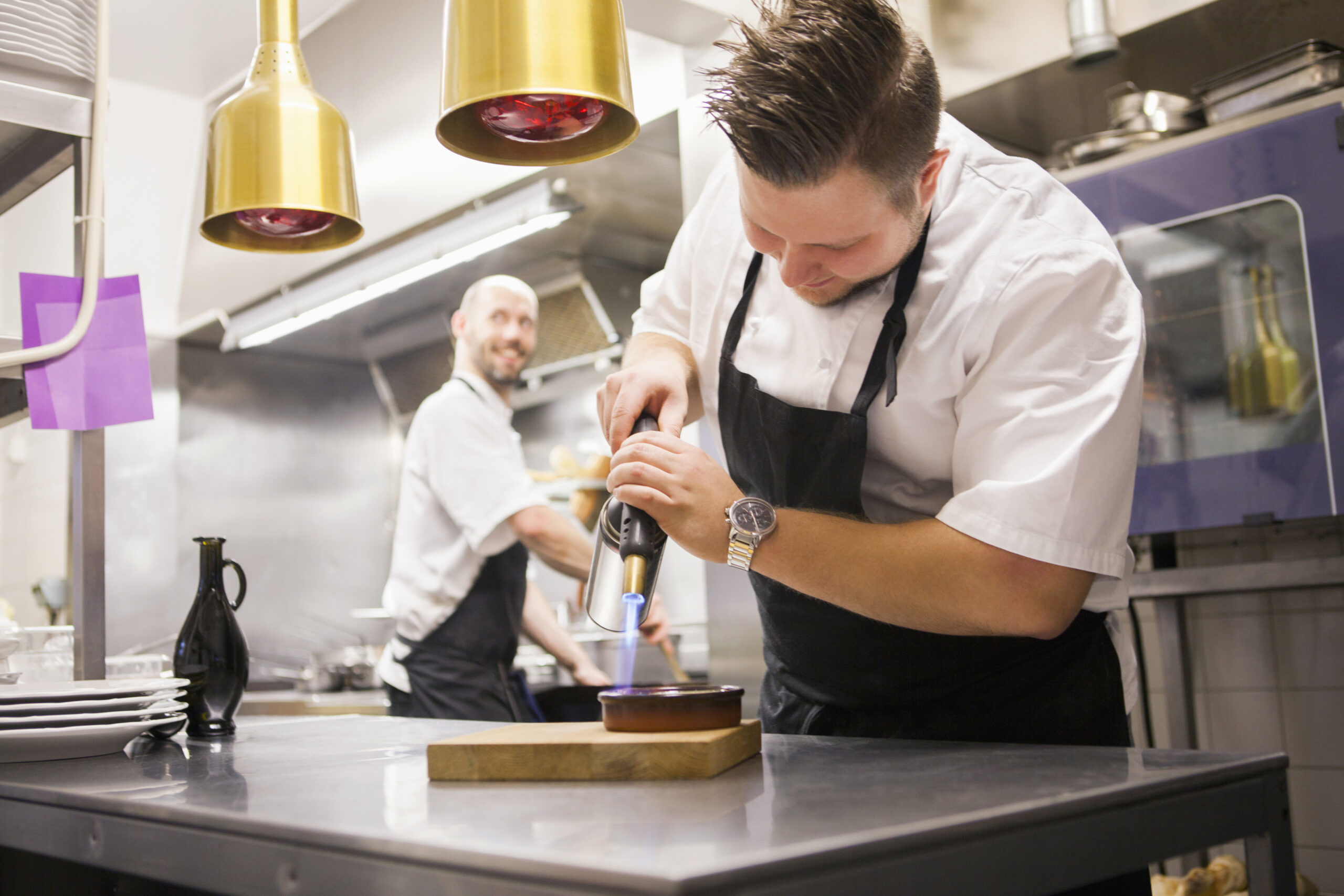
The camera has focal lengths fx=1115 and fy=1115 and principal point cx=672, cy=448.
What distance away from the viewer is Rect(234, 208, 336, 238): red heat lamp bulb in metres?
1.59

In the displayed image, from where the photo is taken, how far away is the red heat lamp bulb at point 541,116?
118 centimetres

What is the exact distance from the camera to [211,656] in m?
1.44

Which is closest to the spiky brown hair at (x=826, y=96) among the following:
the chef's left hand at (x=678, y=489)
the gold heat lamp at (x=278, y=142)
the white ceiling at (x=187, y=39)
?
the chef's left hand at (x=678, y=489)

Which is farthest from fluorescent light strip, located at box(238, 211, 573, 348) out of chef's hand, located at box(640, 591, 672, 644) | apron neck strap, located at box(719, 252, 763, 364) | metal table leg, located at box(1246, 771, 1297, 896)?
metal table leg, located at box(1246, 771, 1297, 896)

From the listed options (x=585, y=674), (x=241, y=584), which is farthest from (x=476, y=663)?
(x=241, y=584)

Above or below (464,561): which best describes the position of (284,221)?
above

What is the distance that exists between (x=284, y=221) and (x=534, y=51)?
71 cm

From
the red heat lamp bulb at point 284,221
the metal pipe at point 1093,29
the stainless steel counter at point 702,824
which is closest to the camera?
the stainless steel counter at point 702,824

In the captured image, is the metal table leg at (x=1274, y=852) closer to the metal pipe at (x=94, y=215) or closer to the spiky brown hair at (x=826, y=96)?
the spiky brown hair at (x=826, y=96)

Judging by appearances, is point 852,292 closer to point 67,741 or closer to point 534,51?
point 534,51

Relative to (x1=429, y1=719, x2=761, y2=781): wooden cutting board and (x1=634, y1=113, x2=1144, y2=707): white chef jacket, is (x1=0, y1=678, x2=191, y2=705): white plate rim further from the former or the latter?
(x1=634, y1=113, x2=1144, y2=707): white chef jacket

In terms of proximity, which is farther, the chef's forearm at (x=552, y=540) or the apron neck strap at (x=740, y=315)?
the chef's forearm at (x=552, y=540)

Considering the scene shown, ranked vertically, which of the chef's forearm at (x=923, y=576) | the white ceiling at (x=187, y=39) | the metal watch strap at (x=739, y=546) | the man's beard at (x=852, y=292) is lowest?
the chef's forearm at (x=923, y=576)

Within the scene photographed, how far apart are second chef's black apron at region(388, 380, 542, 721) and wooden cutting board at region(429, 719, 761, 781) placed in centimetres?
169
